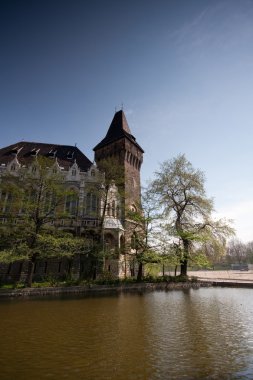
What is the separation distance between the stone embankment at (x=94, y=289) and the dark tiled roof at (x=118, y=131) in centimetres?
2484

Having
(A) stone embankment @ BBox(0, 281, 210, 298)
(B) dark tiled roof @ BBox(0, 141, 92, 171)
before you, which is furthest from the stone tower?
(A) stone embankment @ BBox(0, 281, 210, 298)

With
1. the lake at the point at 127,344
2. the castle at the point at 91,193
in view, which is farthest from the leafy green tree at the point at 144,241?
the lake at the point at 127,344

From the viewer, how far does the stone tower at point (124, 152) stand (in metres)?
40.3

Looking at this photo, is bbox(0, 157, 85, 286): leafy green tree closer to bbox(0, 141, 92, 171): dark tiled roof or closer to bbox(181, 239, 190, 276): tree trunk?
bbox(0, 141, 92, 171): dark tiled roof

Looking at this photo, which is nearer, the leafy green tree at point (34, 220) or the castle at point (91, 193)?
the leafy green tree at point (34, 220)

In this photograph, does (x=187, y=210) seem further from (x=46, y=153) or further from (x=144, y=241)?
(x=46, y=153)

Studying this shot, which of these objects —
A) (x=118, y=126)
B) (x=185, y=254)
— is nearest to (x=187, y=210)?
(x=185, y=254)

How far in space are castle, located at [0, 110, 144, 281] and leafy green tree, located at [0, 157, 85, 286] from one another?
5.57 feet

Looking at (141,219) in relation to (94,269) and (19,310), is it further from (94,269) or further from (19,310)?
(19,310)

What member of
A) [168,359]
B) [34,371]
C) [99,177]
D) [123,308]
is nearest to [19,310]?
[123,308]

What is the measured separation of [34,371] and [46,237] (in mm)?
16468

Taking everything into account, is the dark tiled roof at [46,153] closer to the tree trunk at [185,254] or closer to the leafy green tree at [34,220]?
the leafy green tree at [34,220]

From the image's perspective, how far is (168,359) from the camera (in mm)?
6852

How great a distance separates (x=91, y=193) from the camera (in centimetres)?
3288
